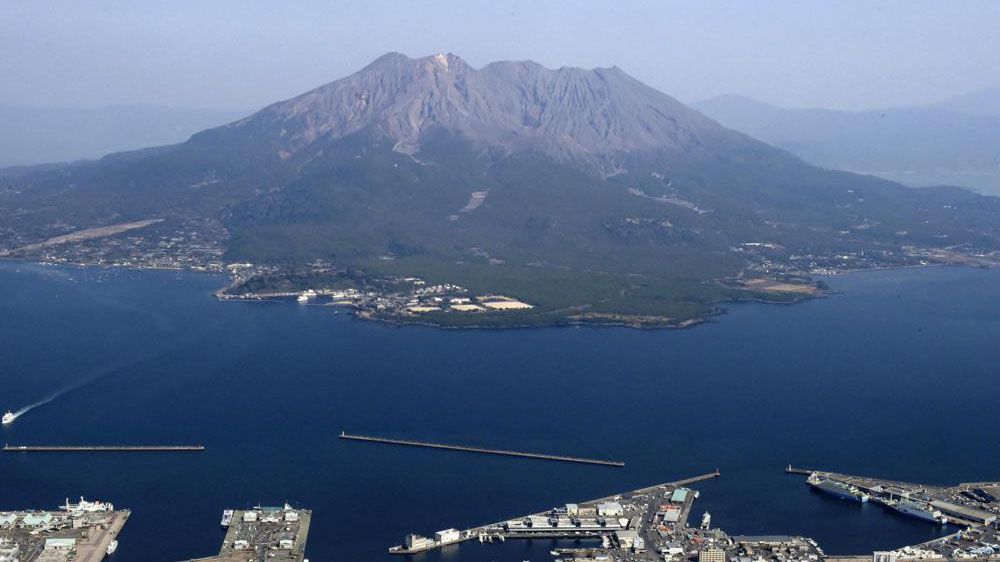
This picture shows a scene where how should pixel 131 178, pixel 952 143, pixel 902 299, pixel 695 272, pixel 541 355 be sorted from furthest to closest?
1. pixel 952 143
2. pixel 131 178
3. pixel 695 272
4. pixel 902 299
5. pixel 541 355

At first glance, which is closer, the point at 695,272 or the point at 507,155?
the point at 695,272

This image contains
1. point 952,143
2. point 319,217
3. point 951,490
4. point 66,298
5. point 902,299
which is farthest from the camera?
point 952,143

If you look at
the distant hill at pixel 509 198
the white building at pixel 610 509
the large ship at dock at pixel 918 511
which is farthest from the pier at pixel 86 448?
Answer: the distant hill at pixel 509 198

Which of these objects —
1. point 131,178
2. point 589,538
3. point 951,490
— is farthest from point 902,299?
point 131,178

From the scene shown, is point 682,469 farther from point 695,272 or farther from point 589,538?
point 695,272

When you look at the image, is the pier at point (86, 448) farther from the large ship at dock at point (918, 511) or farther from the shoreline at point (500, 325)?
the shoreline at point (500, 325)

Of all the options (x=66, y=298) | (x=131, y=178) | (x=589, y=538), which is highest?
(x=131, y=178)

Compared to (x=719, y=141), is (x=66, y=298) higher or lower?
lower

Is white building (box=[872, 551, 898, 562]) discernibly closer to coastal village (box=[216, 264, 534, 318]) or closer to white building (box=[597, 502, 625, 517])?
white building (box=[597, 502, 625, 517])
